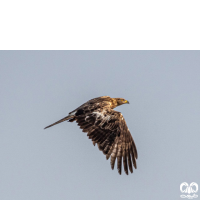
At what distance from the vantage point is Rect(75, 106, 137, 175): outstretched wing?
13570mm

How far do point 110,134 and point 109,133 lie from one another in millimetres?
53

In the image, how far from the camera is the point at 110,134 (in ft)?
45.6

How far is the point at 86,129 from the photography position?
13.9 metres

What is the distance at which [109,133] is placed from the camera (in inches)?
548

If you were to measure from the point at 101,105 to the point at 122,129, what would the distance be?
1.58 meters

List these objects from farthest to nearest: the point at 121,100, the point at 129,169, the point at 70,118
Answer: the point at 121,100 < the point at 70,118 < the point at 129,169

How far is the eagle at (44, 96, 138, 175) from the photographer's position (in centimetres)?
1357

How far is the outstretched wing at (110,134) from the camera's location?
534 inches

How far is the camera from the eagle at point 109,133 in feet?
44.5
